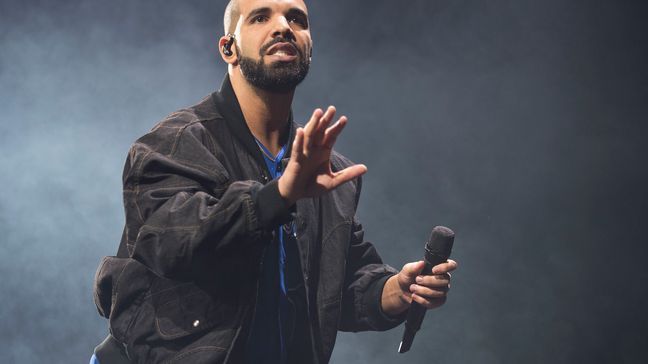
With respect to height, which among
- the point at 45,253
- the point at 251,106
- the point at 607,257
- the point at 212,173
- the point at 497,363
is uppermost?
the point at 251,106

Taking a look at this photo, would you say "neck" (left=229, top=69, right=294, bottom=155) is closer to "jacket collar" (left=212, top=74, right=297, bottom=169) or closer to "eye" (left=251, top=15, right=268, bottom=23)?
"jacket collar" (left=212, top=74, right=297, bottom=169)

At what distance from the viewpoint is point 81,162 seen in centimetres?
373

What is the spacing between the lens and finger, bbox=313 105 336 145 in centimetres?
118

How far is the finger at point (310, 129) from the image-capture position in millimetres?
1164

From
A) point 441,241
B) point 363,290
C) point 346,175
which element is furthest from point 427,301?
point 346,175

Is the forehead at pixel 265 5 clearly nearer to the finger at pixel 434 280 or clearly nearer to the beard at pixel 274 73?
the beard at pixel 274 73

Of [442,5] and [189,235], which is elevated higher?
[442,5]

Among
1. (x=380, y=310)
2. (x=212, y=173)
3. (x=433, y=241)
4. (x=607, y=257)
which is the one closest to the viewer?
(x=212, y=173)

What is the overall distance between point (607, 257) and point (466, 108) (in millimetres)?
1180

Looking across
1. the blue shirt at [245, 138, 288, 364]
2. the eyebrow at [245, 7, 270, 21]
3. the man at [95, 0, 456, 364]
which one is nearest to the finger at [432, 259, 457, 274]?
the man at [95, 0, 456, 364]

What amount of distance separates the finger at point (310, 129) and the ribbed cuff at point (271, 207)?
101mm

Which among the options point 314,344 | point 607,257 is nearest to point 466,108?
point 607,257

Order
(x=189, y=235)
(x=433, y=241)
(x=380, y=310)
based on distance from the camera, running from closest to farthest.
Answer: (x=189, y=235)
(x=433, y=241)
(x=380, y=310)

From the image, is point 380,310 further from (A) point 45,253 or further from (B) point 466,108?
(A) point 45,253
